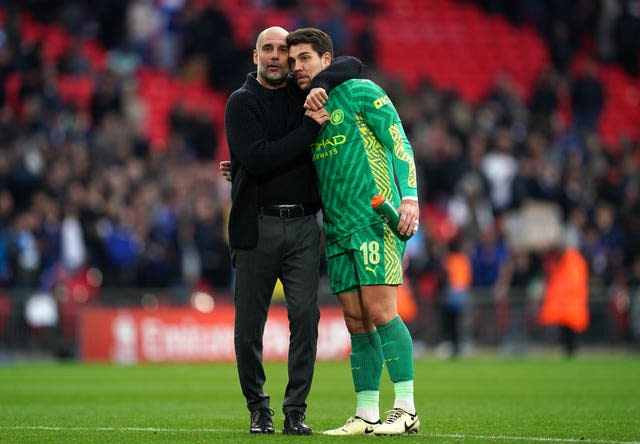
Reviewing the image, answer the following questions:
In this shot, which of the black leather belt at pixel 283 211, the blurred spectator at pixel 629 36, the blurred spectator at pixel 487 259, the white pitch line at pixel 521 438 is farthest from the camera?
the blurred spectator at pixel 629 36

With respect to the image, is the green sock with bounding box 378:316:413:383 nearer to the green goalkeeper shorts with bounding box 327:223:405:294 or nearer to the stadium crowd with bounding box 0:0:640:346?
the green goalkeeper shorts with bounding box 327:223:405:294

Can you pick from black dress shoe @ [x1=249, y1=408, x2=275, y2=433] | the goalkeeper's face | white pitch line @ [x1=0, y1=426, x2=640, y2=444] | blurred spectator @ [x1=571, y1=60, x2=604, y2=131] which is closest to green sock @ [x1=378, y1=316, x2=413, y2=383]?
white pitch line @ [x1=0, y1=426, x2=640, y2=444]

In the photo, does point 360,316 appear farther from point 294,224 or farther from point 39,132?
point 39,132

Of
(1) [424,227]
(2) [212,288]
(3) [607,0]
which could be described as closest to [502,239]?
(1) [424,227]

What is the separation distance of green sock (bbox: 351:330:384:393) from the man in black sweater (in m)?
0.30

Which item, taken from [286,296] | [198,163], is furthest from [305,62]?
[198,163]

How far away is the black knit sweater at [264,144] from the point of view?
8.65 metres

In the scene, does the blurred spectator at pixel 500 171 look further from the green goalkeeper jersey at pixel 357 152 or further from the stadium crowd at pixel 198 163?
the green goalkeeper jersey at pixel 357 152

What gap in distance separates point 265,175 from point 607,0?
2621 cm

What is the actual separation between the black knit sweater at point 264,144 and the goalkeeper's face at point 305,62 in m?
0.09

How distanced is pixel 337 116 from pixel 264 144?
0.51 m

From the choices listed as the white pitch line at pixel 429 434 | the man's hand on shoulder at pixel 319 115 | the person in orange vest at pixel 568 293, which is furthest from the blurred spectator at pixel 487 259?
the man's hand on shoulder at pixel 319 115

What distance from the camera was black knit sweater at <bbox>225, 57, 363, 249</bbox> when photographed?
28.4 ft

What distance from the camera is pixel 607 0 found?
1310 inches
